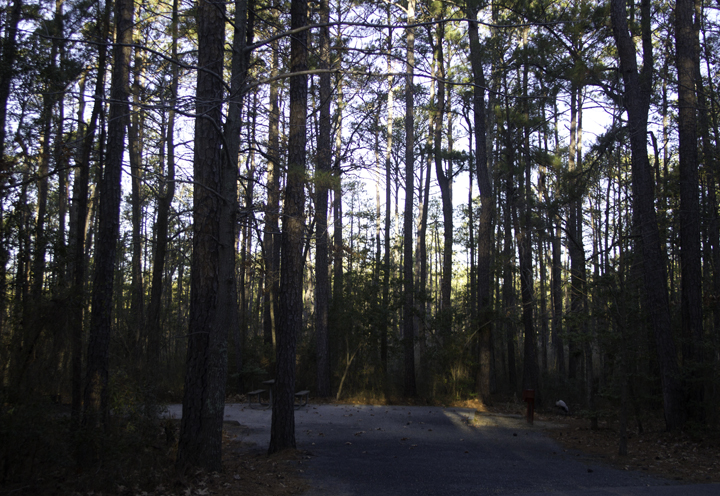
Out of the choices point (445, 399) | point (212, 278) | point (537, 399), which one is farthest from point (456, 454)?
point (537, 399)

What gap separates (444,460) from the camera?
302 inches

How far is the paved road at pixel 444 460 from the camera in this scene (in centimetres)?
625

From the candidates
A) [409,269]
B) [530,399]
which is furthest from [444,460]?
[409,269]

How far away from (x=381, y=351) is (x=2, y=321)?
12.5 meters

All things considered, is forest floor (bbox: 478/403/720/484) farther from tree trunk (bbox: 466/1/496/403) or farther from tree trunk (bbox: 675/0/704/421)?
tree trunk (bbox: 466/1/496/403)

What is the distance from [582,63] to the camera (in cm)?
1142

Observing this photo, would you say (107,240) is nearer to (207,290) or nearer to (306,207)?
(207,290)

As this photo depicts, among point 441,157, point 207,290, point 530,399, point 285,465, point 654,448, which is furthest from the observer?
point 441,157

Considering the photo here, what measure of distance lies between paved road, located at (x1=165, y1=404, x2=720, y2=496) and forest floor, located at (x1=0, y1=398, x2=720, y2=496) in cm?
32

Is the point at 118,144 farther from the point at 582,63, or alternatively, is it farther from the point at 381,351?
the point at 381,351

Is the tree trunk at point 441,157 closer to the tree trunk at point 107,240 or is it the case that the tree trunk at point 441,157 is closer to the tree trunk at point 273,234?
the tree trunk at point 273,234

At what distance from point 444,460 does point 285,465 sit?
2382 mm

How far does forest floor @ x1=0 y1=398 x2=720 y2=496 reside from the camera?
17.4 ft

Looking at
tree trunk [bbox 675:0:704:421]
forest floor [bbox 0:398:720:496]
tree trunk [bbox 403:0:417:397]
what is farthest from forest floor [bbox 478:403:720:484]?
tree trunk [bbox 403:0:417:397]
